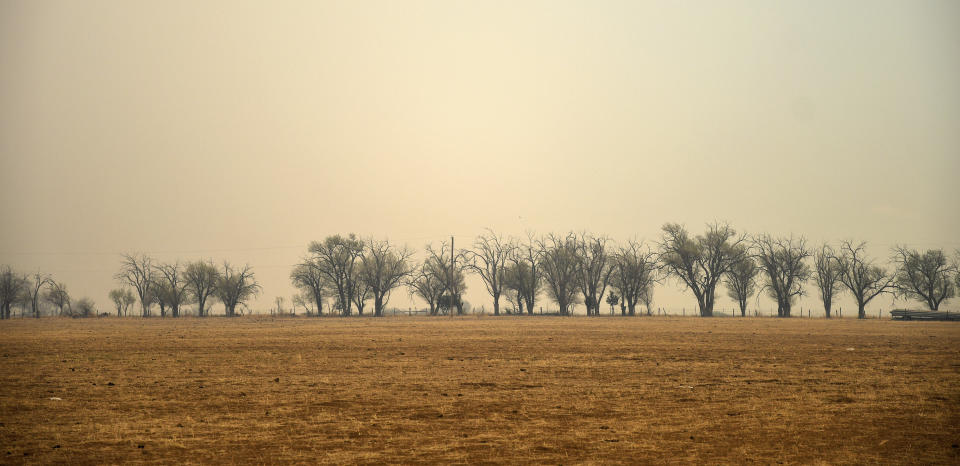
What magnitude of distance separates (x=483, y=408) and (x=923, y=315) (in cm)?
7987

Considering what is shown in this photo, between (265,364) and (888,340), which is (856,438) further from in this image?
(888,340)

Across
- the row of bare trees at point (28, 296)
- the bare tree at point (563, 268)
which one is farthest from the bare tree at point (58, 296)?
the bare tree at point (563, 268)

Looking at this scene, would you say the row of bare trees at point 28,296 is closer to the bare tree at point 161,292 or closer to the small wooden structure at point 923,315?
the bare tree at point 161,292

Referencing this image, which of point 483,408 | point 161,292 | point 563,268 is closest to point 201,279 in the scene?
point 161,292

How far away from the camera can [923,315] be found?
81500 millimetres

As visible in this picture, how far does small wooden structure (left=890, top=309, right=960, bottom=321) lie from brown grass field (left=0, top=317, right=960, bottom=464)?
57179 mm

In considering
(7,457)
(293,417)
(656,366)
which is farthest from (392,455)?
(656,366)

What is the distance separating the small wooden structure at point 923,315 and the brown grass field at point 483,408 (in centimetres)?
5718

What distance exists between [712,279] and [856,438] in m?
104

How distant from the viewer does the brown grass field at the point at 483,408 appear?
12.4m

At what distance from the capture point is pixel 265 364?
88.1 ft

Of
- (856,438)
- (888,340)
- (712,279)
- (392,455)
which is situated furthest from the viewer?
(712,279)

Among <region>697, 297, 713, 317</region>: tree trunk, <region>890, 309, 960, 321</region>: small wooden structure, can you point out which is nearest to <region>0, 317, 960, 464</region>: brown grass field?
<region>890, 309, 960, 321</region>: small wooden structure

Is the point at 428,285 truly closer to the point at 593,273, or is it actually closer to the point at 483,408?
the point at 593,273
